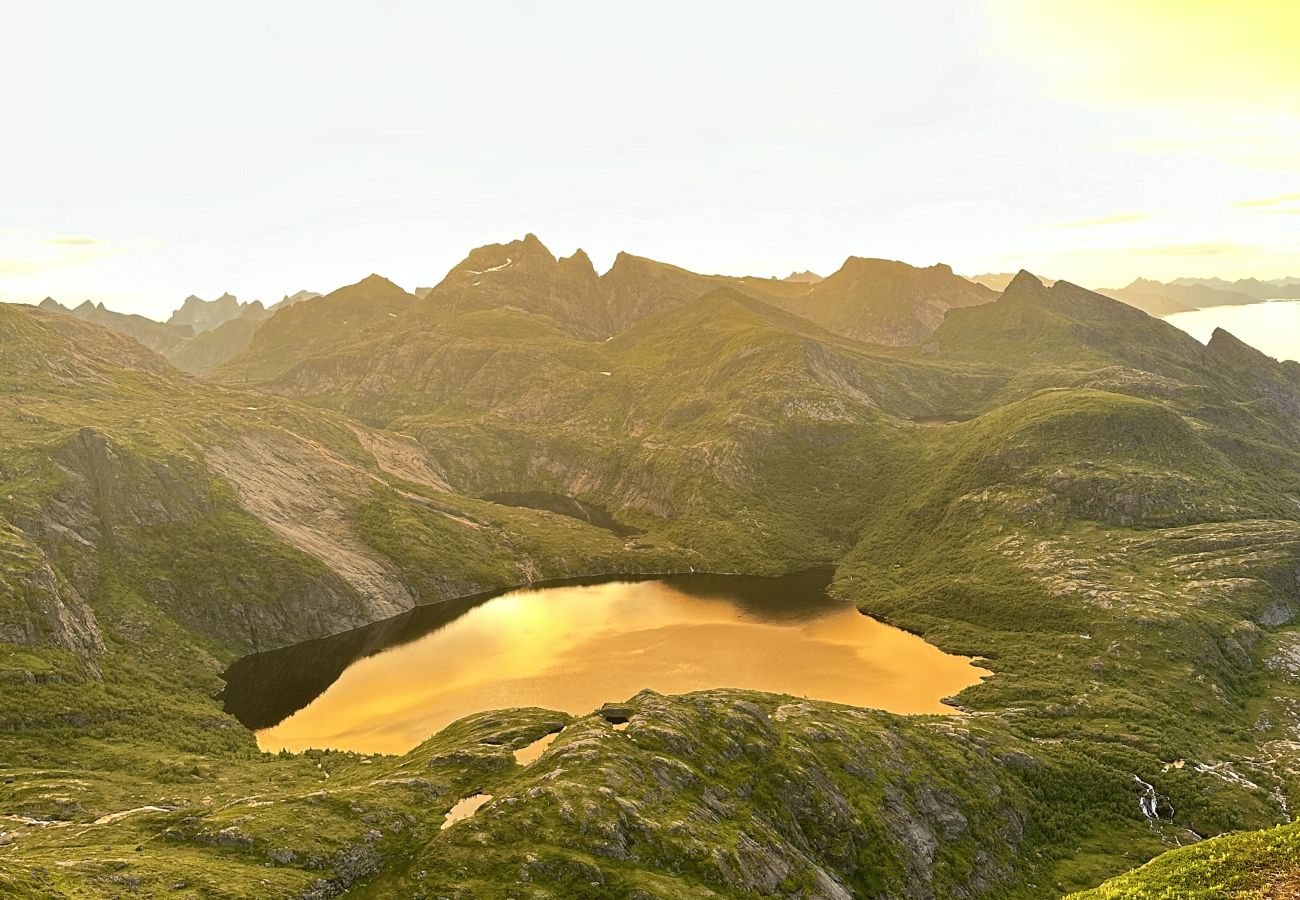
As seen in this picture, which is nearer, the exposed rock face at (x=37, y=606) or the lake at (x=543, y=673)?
the exposed rock face at (x=37, y=606)

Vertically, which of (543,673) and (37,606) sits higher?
(37,606)

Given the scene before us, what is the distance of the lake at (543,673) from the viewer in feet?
482

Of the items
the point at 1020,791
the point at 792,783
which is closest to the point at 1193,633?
the point at 1020,791

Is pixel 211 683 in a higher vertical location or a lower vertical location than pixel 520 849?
lower

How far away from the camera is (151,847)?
2972 inches

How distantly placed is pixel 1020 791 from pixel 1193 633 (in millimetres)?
83835

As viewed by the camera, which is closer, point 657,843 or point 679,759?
point 657,843

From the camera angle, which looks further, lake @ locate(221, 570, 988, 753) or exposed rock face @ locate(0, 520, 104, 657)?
lake @ locate(221, 570, 988, 753)

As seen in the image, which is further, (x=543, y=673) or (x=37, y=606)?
(x=543, y=673)

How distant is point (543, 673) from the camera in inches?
6417

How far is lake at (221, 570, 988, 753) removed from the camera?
147 meters

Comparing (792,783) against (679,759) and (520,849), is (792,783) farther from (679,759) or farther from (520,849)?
(520,849)

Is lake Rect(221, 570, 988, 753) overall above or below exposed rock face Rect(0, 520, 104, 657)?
below

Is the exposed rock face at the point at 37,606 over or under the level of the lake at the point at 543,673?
over
